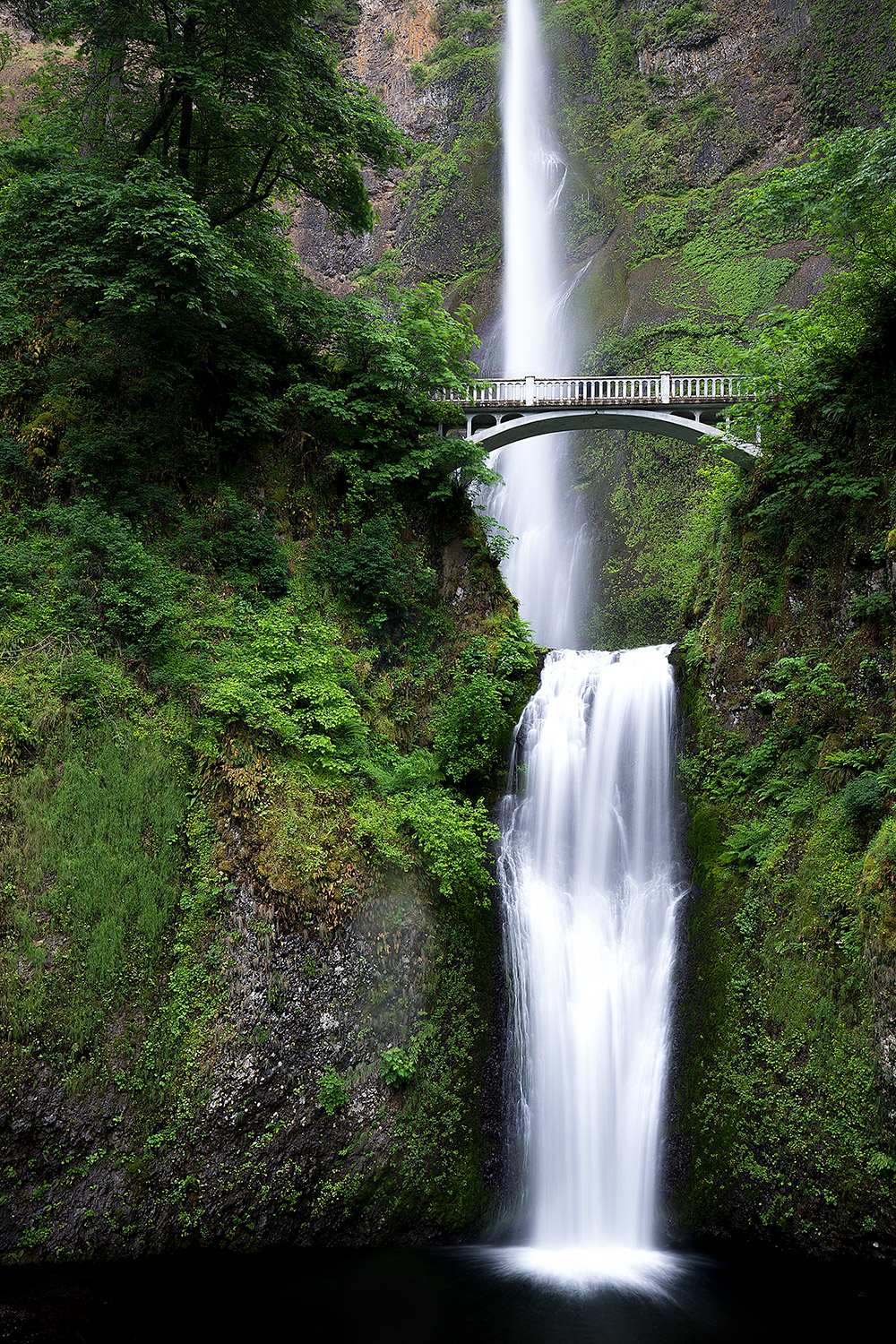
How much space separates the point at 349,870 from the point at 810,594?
6961 millimetres

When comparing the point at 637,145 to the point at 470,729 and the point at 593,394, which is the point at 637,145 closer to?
the point at 593,394

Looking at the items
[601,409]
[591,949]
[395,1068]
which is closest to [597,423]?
[601,409]

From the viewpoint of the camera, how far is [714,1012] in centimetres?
868

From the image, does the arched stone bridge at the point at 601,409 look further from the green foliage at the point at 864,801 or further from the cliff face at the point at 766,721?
the green foliage at the point at 864,801

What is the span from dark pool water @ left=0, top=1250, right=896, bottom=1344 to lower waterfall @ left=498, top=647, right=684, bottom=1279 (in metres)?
0.76

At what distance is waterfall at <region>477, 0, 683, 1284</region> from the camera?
327 inches

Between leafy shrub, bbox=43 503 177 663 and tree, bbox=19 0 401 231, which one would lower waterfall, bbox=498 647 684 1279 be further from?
tree, bbox=19 0 401 231

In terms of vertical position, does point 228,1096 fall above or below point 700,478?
below

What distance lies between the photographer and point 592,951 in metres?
9.81

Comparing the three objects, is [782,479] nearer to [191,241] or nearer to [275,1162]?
[191,241]

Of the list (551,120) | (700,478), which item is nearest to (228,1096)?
(700,478)

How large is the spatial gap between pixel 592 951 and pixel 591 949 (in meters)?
0.02

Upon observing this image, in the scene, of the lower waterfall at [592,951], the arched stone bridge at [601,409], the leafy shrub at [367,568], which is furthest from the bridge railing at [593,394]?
the lower waterfall at [592,951]

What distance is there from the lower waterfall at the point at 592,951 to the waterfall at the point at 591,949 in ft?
0.05
